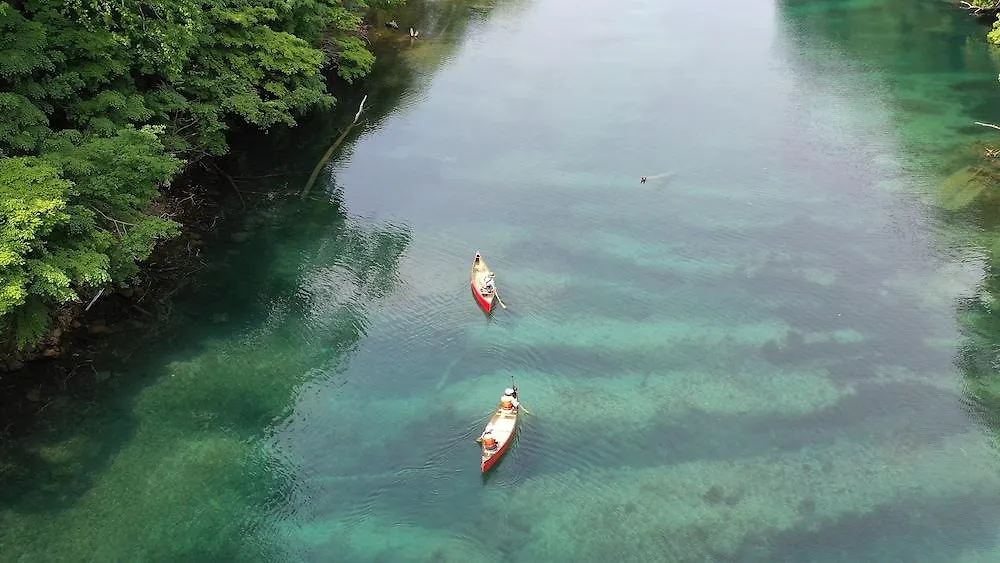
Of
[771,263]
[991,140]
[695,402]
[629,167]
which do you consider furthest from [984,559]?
[991,140]

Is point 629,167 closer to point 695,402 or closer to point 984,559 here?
point 695,402

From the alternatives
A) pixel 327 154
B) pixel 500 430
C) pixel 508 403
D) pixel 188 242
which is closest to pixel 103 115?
pixel 188 242

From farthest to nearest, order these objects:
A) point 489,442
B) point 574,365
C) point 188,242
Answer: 1. point 188,242
2. point 574,365
3. point 489,442

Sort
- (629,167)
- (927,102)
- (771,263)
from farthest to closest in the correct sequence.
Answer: (927,102)
(629,167)
(771,263)

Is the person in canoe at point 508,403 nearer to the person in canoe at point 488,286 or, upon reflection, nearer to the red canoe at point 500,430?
the red canoe at point 500,430

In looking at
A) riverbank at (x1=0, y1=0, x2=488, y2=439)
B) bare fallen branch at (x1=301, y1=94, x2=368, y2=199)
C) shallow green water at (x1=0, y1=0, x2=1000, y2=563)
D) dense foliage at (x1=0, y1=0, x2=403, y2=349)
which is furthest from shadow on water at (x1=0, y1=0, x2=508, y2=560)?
dense foliage at (x1=0, y1=0, x2=403, y2=349)

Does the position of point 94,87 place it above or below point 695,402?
above

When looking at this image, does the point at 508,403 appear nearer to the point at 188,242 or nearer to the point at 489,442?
the point at 489,442
